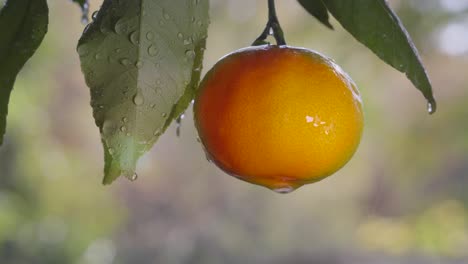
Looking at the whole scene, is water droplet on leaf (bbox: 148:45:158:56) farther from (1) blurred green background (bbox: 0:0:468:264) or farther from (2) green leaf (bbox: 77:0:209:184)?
(1) blurred green background (bbox: 0:0:468:264)

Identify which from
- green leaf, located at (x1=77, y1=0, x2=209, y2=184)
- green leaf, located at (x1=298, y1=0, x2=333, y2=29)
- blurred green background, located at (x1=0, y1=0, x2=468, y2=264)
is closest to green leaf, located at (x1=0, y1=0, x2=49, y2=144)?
green leaf, located at (x1=77, y1=0, x2=209, y2=184)

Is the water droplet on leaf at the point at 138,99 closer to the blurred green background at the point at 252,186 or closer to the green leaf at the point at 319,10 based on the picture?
the green leaf at the point at 319,10

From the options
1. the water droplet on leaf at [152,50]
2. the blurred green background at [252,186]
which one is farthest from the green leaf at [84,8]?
the blurred green background at [252,186]

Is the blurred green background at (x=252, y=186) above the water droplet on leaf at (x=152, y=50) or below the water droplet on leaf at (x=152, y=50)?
below

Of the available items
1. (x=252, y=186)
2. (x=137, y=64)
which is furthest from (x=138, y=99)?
(x=252, y=186)

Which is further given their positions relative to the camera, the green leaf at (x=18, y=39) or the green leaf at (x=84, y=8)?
the green leaf at (x=84, y=8)

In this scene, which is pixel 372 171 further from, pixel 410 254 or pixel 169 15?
pixel 169 15

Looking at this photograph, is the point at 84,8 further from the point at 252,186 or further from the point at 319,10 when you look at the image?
the point at 252,186

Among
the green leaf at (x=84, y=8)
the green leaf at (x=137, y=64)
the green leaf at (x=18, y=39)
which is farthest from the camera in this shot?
the green leaf at (x=84, y=8)
